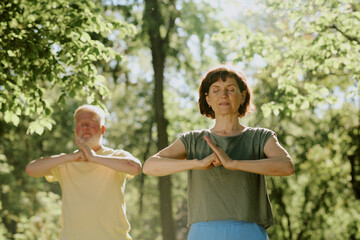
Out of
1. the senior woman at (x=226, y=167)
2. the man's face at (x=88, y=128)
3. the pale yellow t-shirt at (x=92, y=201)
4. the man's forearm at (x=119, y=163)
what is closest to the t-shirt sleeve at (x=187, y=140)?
the senior woman at (x=226, y=167)

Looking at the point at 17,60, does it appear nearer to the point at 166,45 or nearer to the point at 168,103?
the point at 166,45

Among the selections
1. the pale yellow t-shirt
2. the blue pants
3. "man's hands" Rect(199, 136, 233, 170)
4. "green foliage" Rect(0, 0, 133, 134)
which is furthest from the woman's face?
"green foliage" Rect(0, 0, 133, 134)

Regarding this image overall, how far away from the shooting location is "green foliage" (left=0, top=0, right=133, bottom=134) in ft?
20.3

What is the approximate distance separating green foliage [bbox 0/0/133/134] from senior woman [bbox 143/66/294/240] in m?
3.16

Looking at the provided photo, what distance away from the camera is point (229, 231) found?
3.01 m

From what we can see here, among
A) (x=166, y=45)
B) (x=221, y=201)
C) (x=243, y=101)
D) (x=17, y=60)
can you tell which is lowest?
(x=221, y=201)

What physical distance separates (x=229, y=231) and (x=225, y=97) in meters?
0.86

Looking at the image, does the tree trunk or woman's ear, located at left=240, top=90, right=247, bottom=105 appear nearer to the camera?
woman's ear, located at left=240, top=90, right=247, bottom=105

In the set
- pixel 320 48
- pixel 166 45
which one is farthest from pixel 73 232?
pixel 166 45

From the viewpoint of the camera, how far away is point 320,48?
7.45 meters

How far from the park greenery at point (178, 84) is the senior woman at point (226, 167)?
318 centimetres

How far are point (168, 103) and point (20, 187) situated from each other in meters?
7.97

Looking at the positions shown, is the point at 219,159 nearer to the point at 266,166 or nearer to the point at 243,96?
the point at 266,166

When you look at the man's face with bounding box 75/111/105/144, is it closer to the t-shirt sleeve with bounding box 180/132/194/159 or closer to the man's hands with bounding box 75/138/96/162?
the man's hands with bounding box 75/138/96/162
